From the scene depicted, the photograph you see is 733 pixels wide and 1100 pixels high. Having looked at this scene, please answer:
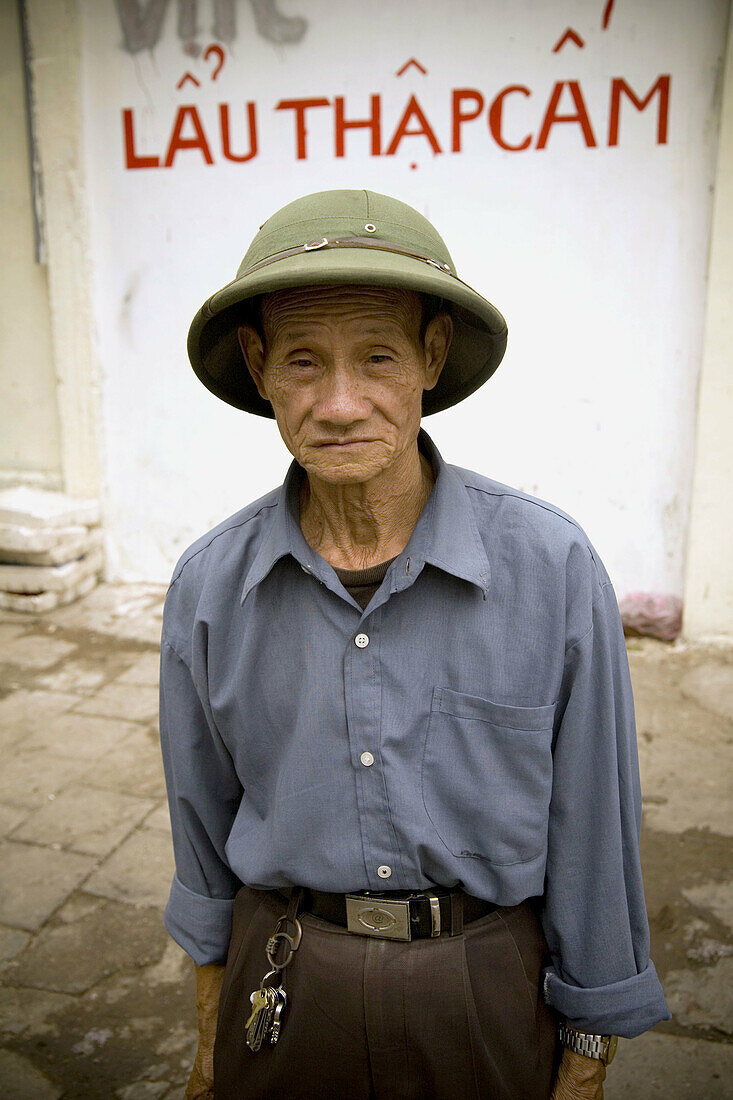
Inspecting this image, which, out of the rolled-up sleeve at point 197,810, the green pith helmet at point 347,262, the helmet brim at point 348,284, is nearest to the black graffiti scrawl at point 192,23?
the helmet brim at point 348,284

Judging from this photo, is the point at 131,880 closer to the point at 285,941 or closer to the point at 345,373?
the point at 285,941

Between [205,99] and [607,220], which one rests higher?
[205,99]

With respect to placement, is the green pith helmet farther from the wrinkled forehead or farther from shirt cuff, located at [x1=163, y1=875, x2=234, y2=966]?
shirt cuff, located at [x1=163, y1=875, x2=234, y2=966]

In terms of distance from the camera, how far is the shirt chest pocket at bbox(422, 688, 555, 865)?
137 centimetres

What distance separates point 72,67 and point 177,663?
188 inches

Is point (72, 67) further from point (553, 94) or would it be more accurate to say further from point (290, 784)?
point (290, 784)

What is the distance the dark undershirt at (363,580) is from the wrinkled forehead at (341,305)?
404mm

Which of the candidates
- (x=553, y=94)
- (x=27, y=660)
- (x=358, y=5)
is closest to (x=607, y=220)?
(x=553, y=94)

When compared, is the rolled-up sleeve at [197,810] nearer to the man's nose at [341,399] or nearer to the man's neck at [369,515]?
the man's neck at [369,515]

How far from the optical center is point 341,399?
1.36 metres

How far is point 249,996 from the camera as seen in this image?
1.54 metres

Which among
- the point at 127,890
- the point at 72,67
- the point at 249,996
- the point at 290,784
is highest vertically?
the point at 72,67

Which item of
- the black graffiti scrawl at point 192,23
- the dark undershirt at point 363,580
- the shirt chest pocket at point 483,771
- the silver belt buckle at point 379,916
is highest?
the black graffiti scrawl at point 192,23

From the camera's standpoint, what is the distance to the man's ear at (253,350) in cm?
151
